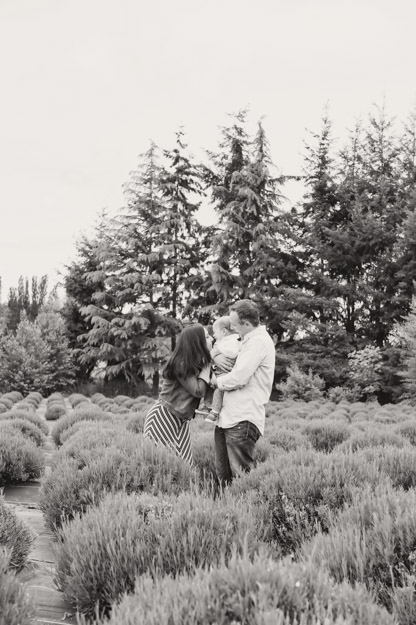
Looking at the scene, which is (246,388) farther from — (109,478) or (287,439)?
(287,439)

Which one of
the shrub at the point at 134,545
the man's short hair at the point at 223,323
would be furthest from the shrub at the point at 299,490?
the man's short hair at the point at 223,323

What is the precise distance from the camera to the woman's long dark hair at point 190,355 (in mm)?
4789

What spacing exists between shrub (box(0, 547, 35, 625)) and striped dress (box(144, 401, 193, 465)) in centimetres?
265

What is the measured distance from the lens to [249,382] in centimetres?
475

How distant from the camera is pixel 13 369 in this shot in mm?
24047

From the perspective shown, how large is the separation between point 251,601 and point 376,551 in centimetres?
102

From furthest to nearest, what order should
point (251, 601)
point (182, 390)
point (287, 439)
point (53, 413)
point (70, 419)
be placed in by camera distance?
point (53, 413), point (70, 419), point (287, 439), point (182, 390), point (251, 601)

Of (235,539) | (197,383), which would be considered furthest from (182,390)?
(235,539)

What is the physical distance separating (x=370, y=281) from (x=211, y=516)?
24349 mm

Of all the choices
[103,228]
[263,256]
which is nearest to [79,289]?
[103,228]

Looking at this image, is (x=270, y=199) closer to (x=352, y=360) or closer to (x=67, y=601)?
(x=352, y=360)

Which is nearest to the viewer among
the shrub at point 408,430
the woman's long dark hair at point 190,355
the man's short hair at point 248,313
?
the man's short hair at point 248,313

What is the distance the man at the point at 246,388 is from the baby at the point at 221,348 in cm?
8

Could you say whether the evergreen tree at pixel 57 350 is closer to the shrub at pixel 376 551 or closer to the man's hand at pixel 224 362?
the man's hand at pixel 224 362
